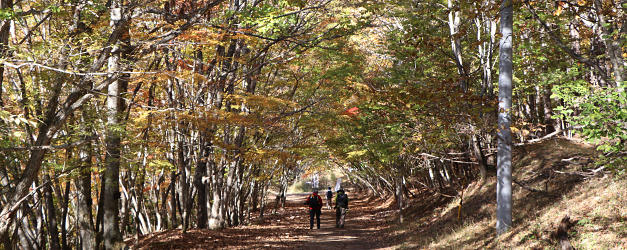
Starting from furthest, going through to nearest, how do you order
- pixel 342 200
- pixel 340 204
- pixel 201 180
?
pixel 340 204 → pixel 342 200 → pixel 201 180

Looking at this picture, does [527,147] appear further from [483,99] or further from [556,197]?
[483,99]

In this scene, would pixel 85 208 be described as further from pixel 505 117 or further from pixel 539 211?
pixel 539 211

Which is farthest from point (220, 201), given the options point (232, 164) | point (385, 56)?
point (385, 56)

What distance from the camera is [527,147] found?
744 inches

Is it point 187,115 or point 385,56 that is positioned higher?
point 385,56

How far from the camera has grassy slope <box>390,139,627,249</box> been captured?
8.77 metres

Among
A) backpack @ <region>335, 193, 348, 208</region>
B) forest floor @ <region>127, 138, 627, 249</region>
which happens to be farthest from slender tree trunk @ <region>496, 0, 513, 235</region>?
backpack @ <region>335, 193, 348, 208</region>

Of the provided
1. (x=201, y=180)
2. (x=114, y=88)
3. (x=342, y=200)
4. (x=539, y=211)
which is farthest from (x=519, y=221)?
(x=114, y=88)

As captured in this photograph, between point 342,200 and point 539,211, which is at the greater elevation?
point 539,211

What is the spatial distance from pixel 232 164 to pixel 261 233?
3.22 meters

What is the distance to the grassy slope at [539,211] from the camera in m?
8.77

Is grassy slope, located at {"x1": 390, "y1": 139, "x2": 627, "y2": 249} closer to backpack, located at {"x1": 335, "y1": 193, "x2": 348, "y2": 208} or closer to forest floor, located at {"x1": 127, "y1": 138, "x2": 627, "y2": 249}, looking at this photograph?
forest floor, located at {"x1": 127, "y1": 138, "x2": 627, "y2": 249}

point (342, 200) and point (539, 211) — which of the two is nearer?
point (539, 211)

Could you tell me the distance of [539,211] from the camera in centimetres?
1177
